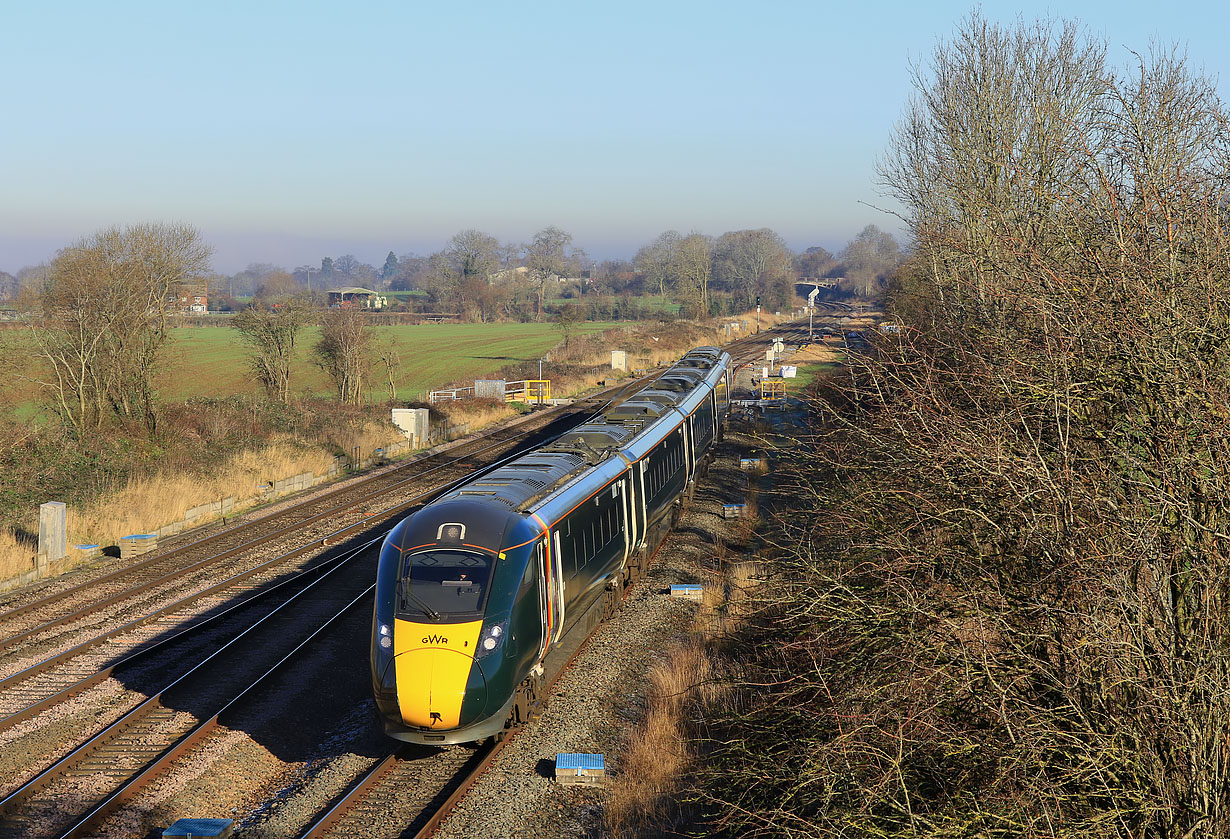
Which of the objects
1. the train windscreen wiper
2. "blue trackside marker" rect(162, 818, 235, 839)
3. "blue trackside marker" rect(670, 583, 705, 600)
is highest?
the train windscreen wiper

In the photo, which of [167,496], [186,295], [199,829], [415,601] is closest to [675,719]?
[415,601]

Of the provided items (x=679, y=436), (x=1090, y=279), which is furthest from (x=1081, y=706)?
(x=679, y=436)

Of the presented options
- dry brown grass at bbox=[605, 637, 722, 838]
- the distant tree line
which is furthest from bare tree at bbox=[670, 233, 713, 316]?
dry brown grass at bbox=[605, 637, 722, 838]

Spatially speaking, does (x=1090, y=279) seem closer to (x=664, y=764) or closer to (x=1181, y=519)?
(x=1181, y=519)

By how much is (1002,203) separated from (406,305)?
128m

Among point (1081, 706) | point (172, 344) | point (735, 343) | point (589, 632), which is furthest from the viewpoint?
point (735, 343)

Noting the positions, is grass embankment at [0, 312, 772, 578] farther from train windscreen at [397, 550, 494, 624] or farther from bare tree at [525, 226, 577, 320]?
bare tree at [525, 226, 577, 320]

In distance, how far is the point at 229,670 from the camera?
46.2 feet

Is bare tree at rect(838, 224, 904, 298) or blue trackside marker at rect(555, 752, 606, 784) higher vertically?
bare tree at rect(838, 224, 904, 298)

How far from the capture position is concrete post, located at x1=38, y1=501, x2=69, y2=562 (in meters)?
19.5

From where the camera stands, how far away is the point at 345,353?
139 ft

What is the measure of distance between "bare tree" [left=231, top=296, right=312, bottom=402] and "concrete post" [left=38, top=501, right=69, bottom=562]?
21060mm

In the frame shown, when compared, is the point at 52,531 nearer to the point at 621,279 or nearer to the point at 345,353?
the point at 345,353

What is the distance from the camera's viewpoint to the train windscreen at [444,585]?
10.6 metres
